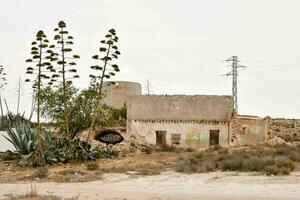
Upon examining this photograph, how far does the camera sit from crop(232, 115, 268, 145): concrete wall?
35219 mm

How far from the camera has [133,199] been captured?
12617 millimetres

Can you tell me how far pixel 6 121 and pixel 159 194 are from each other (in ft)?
68.5

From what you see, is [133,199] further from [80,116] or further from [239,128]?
[239,128]

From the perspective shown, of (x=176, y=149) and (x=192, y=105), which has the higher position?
(x=192, y=105)

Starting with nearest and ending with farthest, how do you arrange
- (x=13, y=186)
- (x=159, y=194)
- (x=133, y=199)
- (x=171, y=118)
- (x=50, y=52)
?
(x=133, y=199), (x=159, y=194), (x=13, y=186), (x=50, y=52), (x=171, y=118)

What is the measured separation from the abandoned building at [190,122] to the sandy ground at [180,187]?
15362mm

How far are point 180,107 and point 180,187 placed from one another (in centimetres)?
1975

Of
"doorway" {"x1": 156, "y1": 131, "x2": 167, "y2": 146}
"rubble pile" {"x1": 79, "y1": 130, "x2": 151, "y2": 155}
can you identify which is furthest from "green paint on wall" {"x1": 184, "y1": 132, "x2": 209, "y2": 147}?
"rubble pile" {"x1": 79, "y1": 130, "x2": 151, "y2": 155}

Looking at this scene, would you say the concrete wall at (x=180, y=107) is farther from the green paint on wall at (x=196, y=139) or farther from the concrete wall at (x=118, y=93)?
the concrete wall at (x=118, y=93)

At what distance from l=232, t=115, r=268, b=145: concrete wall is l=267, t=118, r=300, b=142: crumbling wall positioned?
4.40 meters

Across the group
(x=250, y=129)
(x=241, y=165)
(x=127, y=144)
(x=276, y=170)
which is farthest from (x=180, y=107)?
(x=276, y=170)

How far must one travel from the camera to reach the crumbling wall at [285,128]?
40906mm

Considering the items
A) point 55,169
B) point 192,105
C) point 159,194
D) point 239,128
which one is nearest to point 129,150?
point 192,105

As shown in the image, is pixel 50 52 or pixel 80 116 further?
pixel 80 116
